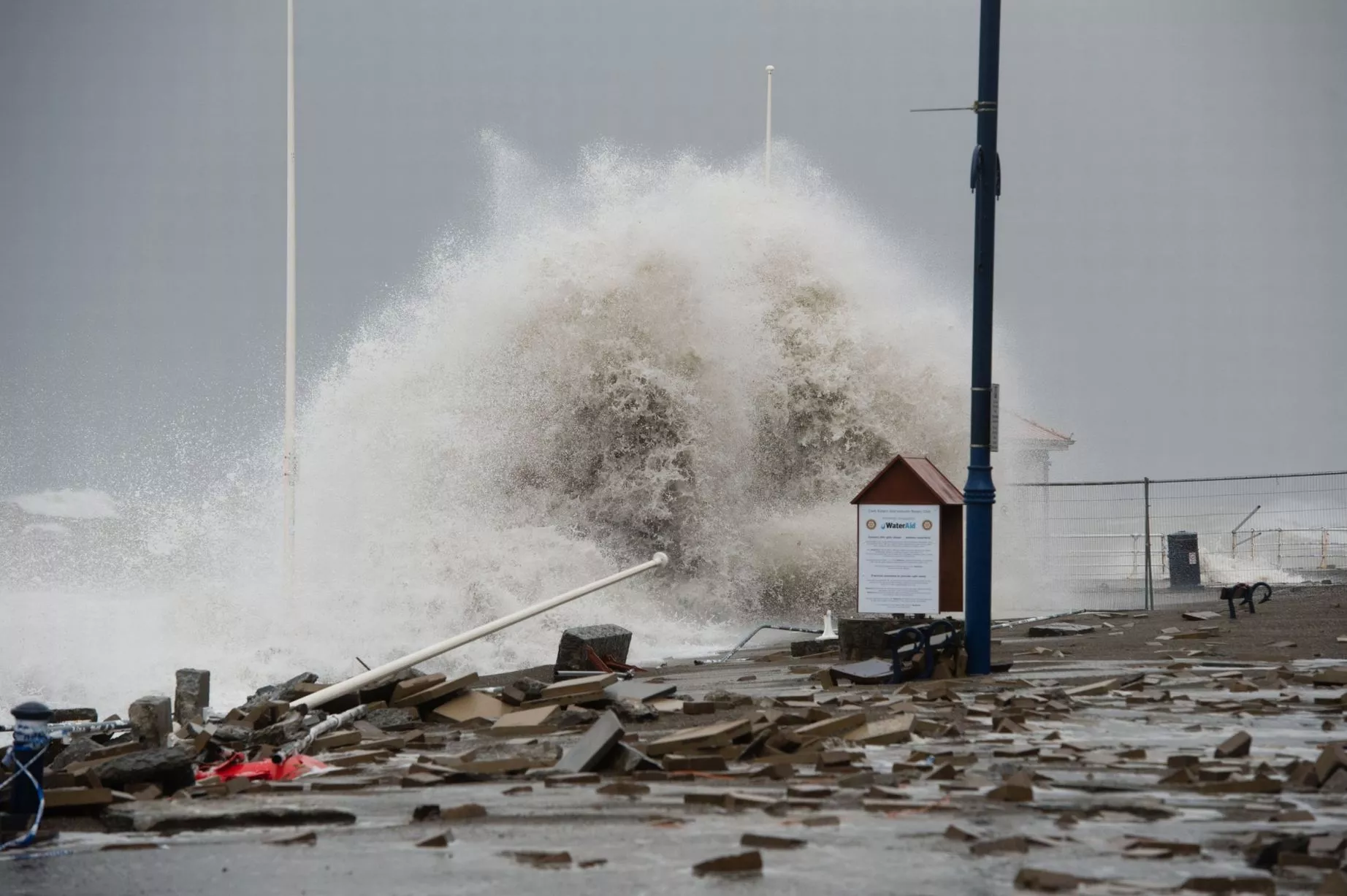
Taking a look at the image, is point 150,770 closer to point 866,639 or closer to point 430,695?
point 430,695

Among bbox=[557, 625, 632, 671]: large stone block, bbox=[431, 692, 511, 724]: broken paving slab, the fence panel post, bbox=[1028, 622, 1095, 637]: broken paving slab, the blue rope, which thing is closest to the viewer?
the blue rope

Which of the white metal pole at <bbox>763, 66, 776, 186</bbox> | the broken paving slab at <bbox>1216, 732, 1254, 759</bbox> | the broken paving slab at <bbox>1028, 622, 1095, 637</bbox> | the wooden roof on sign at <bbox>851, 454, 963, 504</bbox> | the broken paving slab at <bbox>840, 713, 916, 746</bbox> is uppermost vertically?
the white metal pole at <bbox>763, 66, 776, 186</bbox>

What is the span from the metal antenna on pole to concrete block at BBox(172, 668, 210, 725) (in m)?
6.17

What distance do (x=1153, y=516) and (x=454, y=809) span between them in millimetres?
17586

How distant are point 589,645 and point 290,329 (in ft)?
42.4

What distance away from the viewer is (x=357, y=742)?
8.67 metres

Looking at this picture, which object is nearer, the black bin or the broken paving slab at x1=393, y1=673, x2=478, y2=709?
the broken paving slab at x1=393, y1=673, x2=478, y2=709

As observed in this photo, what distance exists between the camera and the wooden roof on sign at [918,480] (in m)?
12.7

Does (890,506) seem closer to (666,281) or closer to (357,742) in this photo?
(357,742)

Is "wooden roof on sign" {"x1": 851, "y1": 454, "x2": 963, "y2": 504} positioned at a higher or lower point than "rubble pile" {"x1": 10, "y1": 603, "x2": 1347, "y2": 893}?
higher

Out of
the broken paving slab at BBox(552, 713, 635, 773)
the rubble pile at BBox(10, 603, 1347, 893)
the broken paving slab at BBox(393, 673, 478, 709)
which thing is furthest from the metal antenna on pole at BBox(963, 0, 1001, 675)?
the broken paving slab at BBox(552, 713, 635, 773)

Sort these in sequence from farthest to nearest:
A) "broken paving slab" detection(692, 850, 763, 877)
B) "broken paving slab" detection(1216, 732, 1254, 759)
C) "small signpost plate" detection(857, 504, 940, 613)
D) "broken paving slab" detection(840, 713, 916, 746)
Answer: "small signpost plate" detection(857, 504, 940, 613) → "broken paving slab" detection(840, 713, 916, 746) → "broken paving slab" detection(1216, 732, 1254, 759) → "broken paving slab" detection(692, 850, 763, 877)

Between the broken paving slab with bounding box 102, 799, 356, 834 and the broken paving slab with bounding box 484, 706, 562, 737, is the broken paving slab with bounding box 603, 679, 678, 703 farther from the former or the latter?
the broken paving slab with bounding box 102, 799, 356, 834

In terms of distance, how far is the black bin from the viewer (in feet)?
75.2
